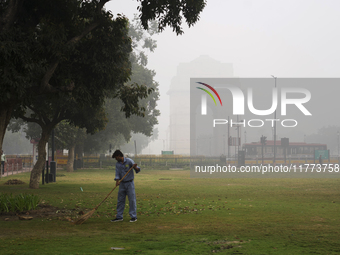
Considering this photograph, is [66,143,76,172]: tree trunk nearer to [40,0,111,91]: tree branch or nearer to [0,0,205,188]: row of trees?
[0,0,205,188]: row of trees

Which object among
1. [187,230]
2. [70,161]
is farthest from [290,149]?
[187,230]

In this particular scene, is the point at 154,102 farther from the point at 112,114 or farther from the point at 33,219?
the point at 33,219

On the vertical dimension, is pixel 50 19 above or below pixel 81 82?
above

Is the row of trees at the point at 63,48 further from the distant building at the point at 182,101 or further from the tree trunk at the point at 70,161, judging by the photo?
the distant building at the point at 182,101

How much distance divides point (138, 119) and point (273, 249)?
1735 inches

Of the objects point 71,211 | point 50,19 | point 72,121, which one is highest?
point 50,19

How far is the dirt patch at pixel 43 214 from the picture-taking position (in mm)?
11492

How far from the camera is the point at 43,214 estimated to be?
12.2m

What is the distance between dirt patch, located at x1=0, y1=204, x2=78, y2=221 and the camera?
11492mm

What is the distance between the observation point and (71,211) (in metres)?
13.1

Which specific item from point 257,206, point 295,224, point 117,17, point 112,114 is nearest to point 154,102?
point 112,114

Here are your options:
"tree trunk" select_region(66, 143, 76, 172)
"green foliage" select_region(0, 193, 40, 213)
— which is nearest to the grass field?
"green foliage" select_region(0, 193, 40, 213)

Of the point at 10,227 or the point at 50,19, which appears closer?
the point at 10,227

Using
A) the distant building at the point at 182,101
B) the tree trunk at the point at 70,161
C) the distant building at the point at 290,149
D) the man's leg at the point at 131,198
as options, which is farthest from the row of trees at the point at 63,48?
the distant building at the point at 182,101
